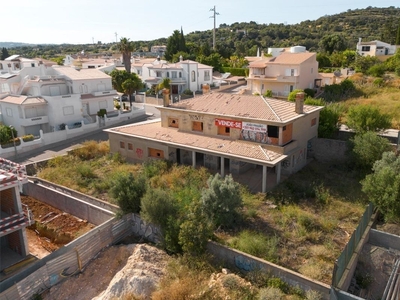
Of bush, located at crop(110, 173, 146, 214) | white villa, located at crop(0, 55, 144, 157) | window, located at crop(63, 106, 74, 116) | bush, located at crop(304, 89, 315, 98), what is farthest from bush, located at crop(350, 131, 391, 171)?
window, located at crop(63, 106, 74, 116)

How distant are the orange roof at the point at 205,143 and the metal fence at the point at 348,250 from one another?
6.76m

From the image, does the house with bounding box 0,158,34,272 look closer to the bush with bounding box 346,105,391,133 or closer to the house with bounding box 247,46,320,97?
the bush with bounding box 346,105,391,133

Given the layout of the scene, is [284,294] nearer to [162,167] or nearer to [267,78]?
[162,167]

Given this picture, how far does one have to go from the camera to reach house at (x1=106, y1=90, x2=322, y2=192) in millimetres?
25422

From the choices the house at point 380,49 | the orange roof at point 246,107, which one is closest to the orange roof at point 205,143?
the orange roof at point 246,107

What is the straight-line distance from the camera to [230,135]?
90.9 ft

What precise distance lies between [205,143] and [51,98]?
887 inches

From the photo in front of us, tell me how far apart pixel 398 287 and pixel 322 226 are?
4.86 metres

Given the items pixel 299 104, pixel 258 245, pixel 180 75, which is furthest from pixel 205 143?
pixel 180 75

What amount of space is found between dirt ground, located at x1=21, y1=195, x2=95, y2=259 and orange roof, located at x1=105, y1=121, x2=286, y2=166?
9768mm

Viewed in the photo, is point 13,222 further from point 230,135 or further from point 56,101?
point 56,101

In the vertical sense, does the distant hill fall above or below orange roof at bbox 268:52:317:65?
above

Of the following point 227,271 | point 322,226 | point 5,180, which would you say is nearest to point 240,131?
point 322,226

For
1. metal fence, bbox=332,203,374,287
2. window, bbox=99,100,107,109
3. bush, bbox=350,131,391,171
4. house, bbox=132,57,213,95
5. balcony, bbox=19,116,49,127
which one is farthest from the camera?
house, bbox=132,57,213,95
